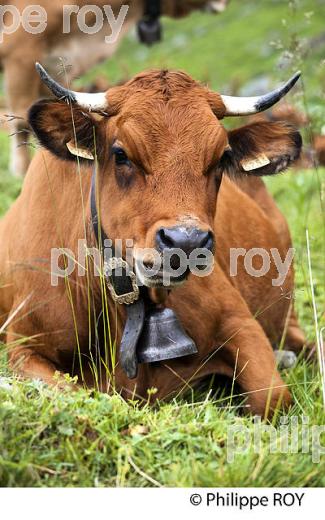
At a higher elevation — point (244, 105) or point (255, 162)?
point (244, 105)

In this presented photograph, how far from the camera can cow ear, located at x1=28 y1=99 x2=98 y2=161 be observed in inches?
214

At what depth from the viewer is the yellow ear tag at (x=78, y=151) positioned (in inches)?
218

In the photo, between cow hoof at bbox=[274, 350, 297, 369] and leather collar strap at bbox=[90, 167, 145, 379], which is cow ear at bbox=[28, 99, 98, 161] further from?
cow hoof at bbox=[274, 350, 297, 369]

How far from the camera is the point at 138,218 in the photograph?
508cm

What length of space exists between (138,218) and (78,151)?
70 cm

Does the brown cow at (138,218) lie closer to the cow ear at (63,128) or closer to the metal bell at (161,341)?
the cow ear at (63,128)

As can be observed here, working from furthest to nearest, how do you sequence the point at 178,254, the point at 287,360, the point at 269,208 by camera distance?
the point at 269,208 < the point at 287,360 < the point at 178,254

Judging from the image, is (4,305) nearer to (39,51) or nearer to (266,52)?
(39,51)

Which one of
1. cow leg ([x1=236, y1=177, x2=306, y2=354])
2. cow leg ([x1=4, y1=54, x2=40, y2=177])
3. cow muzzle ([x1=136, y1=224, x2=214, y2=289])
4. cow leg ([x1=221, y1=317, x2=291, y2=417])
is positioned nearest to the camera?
cow muzzle ([x1=136, y1=224, x2=214, y2=289])

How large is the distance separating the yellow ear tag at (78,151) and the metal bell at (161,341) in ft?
3.16

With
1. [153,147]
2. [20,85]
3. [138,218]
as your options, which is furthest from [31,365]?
[20,85]

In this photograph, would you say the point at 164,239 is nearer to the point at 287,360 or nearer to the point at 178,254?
the point at 178,254

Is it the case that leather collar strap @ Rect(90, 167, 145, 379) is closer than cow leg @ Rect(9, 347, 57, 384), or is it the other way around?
leather collar strap @ Rect(90, 167, 145, 379)

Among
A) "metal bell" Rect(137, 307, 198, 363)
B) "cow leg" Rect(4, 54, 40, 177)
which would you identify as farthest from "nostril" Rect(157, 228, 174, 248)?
"cow leg" Rect(4, 54, 40, 177)
